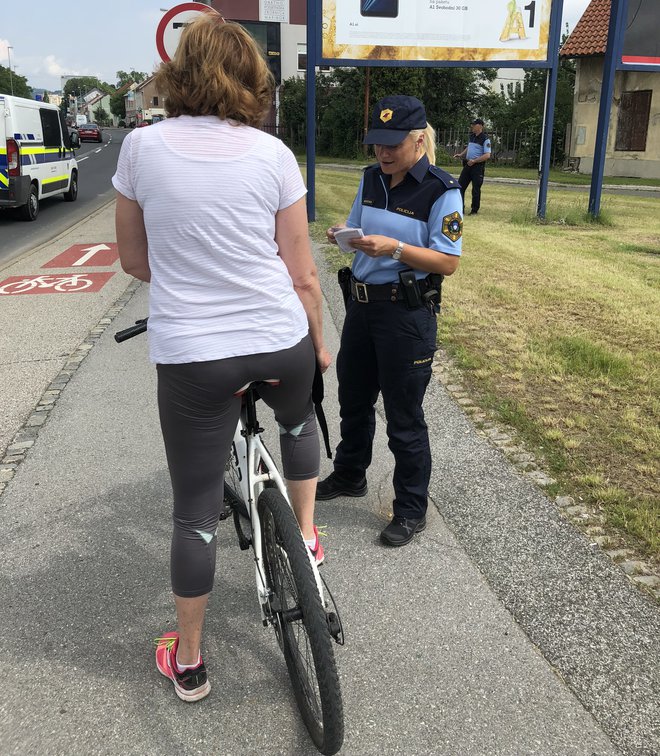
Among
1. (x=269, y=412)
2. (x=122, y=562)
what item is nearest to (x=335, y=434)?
(x=269, y=412)

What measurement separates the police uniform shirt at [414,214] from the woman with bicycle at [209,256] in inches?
34.7

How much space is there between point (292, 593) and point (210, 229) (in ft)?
3.52

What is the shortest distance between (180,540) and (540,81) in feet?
135

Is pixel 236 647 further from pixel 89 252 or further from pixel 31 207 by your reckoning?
pixel 31 207

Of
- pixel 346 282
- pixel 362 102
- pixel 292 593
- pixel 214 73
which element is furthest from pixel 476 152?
pixel 362 102

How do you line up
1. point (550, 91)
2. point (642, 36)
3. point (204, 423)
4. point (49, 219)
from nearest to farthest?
point (204, 423), point (550, 91), point (642, 36), point (49, 219)

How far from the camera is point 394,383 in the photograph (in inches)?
120

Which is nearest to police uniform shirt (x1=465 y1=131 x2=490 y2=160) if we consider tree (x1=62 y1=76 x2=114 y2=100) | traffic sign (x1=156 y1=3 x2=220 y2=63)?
traffic sign (x1=156 y1=3 x2=220 y2=63)

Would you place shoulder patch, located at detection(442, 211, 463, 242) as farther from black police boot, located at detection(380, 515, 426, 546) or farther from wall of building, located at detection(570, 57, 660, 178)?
wall of building, located at detection(570, 57, 660, 178)

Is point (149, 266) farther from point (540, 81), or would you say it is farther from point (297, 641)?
point (540, 81)

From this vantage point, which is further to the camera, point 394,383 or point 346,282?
point 346,282

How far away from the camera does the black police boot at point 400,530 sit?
3.10m

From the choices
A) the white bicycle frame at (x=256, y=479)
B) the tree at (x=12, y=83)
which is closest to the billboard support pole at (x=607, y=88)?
the white bicycle frame at (x=256, y=479)

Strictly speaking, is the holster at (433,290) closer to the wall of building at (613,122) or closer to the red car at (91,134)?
the wall of building at (613,122)
